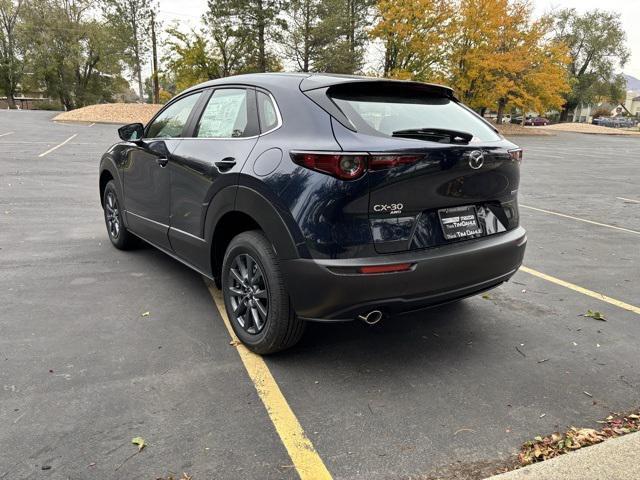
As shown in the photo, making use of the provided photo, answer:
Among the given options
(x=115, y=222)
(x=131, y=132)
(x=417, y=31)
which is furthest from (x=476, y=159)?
(x=417, y=31)

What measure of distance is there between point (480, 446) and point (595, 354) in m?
1.44

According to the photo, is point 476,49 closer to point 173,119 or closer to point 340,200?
point 173,119

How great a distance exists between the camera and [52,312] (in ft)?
12.3

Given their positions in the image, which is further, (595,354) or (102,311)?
(102,311)

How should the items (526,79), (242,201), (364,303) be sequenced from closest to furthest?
(364,303), (242,201), (526,79)

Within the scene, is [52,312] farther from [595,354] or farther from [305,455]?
[595,354]

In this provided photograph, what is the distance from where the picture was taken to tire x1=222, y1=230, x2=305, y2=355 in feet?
9.52

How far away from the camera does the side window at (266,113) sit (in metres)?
3.06

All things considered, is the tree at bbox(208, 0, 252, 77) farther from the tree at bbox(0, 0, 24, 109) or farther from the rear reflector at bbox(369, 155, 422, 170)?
the rear reflector at bbox(369, 155, 422, 170)

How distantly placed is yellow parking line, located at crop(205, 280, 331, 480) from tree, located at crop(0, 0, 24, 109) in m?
68.7

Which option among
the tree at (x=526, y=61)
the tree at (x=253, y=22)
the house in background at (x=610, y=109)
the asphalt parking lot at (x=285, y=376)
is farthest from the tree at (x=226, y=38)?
the house in background at (x=610, y=109)

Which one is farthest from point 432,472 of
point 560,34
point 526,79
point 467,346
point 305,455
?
point 560,34

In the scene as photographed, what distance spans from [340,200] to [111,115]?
34760 millimetres

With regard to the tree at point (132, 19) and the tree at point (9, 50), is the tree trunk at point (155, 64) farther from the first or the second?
the tree at point (9, 50)
